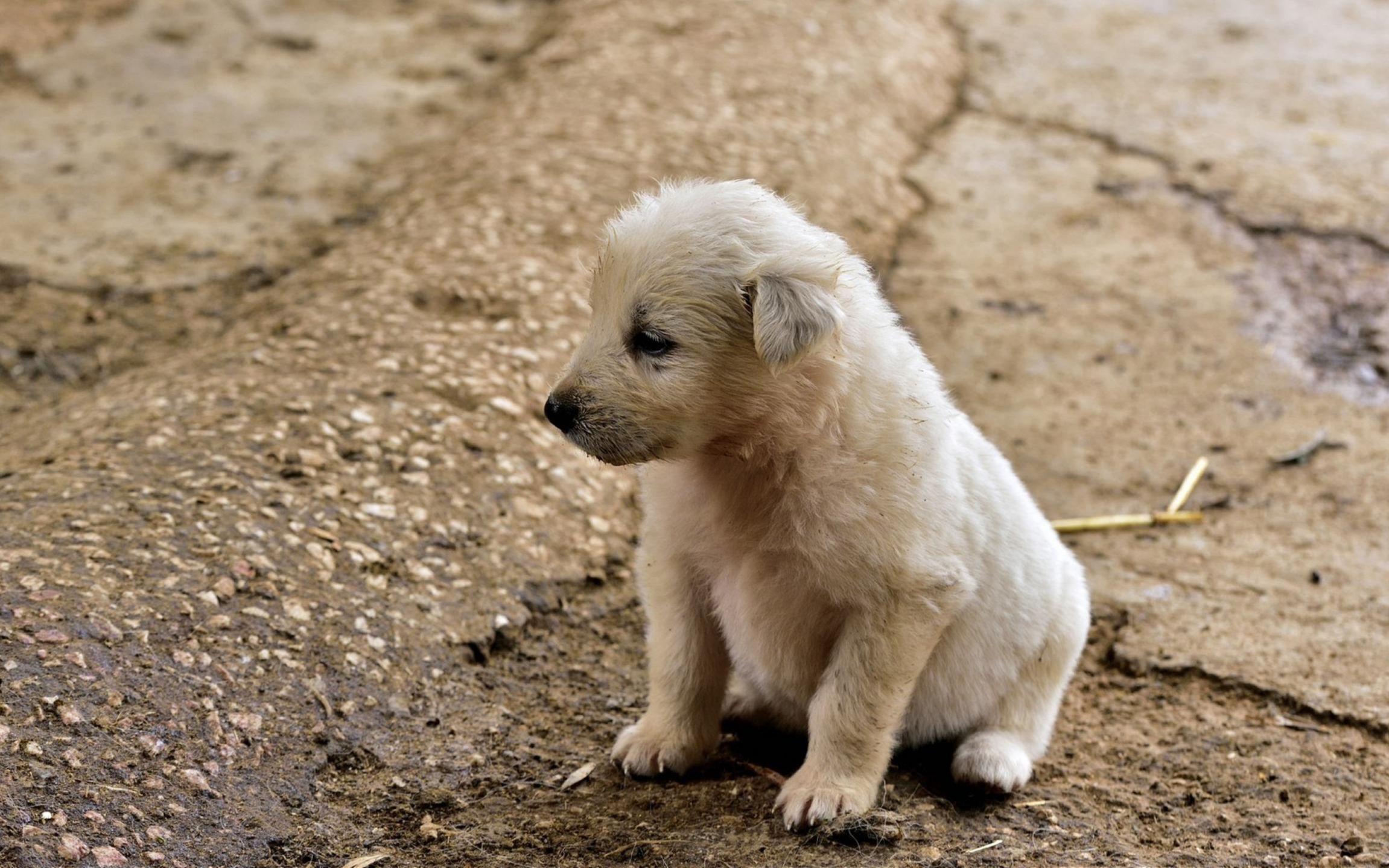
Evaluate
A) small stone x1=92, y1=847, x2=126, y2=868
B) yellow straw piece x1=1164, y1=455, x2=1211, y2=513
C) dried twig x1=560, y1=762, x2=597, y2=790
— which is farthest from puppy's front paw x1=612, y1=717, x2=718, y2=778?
yellow straw piece x1=1164, y1=455, x2=1211, y2=513

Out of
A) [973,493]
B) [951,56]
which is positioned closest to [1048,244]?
[951,56]

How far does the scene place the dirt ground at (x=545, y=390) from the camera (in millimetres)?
3398

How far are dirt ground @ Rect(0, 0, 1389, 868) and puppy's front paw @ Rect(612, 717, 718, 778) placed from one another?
0.15 feet

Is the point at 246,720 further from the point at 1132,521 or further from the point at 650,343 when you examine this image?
the point at 1132,521

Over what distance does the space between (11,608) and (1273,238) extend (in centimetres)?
623

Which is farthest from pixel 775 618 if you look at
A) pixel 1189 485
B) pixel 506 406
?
pixel 1189 485

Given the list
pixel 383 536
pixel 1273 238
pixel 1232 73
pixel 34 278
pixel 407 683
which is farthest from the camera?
pixel 1232 73

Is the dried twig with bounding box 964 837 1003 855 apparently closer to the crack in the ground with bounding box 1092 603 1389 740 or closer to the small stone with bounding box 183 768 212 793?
the crack in the ground with bounding box 1092 603 1389 740

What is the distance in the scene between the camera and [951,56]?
9.12 m

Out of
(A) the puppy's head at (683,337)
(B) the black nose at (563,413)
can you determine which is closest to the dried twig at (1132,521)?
(A) the puppy's head at (683,337)

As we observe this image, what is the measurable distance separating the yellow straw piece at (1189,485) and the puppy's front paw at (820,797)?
99.8 inches

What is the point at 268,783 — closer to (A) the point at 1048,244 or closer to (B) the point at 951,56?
(A) the point at 1048,244

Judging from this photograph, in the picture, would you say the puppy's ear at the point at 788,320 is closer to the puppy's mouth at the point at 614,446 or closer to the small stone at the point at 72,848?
the puppy's mouth at the point at 614,446

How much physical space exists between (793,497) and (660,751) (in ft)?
Answer: 2.67
